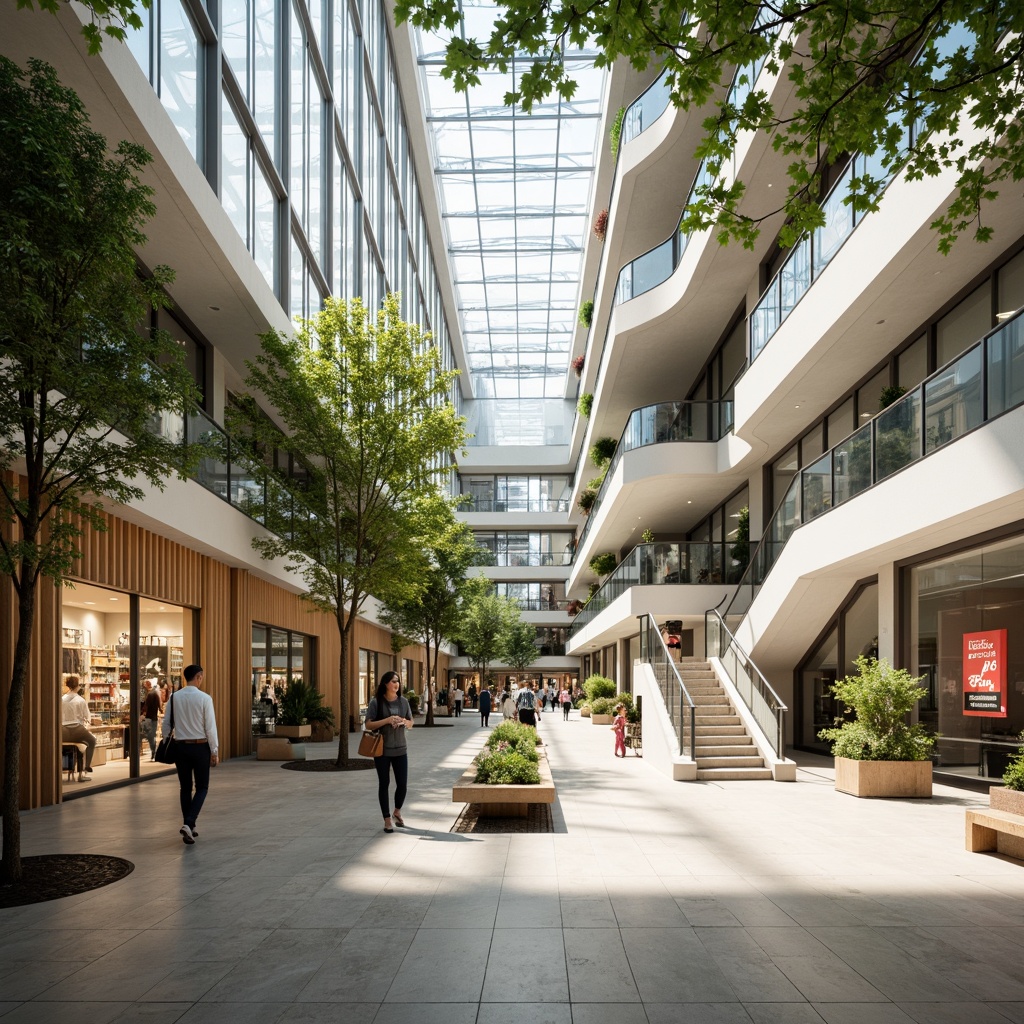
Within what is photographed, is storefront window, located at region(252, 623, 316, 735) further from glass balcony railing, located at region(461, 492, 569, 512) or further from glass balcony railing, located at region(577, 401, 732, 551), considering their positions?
glass balcony railing, located at region(461, 492, 569, 512)

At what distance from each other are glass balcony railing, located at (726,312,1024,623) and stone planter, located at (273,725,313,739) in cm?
1150

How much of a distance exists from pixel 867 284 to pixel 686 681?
9472mm

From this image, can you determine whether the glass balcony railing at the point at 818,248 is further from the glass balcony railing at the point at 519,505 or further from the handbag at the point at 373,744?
the glass balcony railing at the point at 519,505

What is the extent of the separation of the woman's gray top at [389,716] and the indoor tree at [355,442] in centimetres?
708

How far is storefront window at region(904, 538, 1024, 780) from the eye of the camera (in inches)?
486

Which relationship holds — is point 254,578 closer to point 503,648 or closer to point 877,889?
point 877,889

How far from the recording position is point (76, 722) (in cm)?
1330

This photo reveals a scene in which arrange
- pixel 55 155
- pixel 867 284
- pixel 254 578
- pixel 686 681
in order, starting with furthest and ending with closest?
pixel 254 578 < pixel 686 681 < pixel 867 284 < pixel 55 155

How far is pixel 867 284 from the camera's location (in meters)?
13.0

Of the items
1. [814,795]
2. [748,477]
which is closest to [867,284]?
[814,795]

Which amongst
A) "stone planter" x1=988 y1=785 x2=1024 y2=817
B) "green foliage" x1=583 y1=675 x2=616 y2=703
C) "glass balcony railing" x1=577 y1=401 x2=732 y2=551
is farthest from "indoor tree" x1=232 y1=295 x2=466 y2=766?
"green foliage" x1=583 y1=675 x2=616 y2=703

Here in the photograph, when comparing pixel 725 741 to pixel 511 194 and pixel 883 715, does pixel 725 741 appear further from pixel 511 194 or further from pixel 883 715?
pixel 511 194

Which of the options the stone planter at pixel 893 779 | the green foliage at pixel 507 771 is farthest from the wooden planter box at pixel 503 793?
the stone planter at pixel 893 779

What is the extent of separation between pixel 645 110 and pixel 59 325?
18756mm
